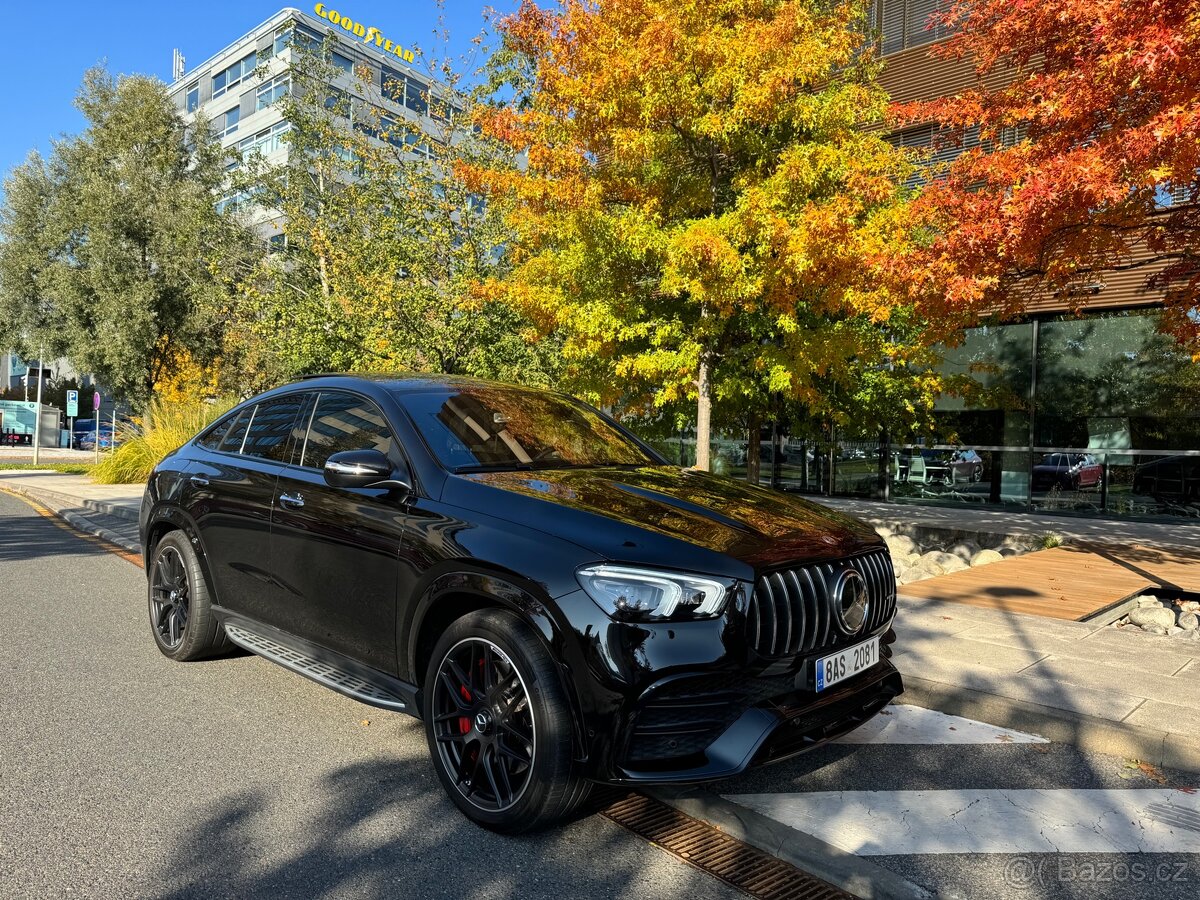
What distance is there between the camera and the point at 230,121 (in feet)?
160

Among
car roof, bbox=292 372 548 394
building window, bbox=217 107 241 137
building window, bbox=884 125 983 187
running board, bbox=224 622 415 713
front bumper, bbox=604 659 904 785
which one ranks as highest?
building window, bbox=217 107 241 137

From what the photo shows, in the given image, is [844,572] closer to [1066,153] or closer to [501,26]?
[1066,153]

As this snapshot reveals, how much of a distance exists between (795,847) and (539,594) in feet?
4.02

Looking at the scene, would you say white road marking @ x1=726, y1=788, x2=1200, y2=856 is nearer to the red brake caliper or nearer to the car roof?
the red brake caliper

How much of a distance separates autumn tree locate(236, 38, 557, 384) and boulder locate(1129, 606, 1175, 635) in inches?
307

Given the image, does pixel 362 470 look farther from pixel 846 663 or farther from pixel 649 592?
pixel 846 663

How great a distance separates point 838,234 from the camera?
851 centimetres

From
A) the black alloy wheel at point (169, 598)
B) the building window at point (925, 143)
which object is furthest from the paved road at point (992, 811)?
the building window at point (925, 143)

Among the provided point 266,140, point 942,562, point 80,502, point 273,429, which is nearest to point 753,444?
point 942,562

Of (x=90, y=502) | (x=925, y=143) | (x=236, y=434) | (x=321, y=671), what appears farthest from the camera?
(x=925, y=143)

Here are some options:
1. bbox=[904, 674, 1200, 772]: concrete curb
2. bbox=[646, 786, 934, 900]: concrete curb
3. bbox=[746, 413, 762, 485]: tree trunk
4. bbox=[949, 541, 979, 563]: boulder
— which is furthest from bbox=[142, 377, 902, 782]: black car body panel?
bbox=[746, 413, 762, 485]: tree trunk

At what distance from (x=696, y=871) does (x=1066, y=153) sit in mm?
6486

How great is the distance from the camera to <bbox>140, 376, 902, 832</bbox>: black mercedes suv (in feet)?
8.81

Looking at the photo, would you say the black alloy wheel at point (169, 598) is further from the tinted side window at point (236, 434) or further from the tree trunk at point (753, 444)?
the tree trunk at point (753, 444)
